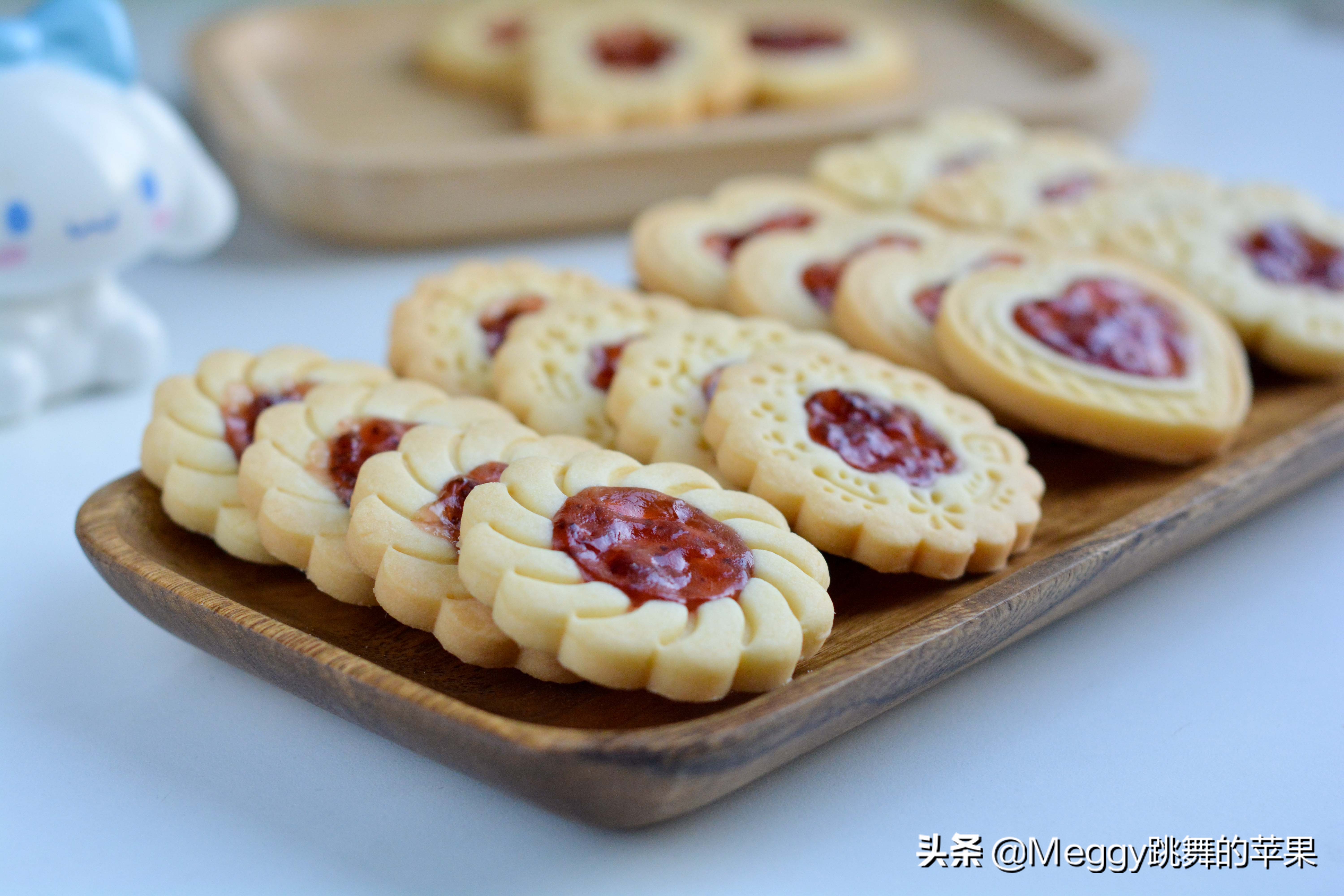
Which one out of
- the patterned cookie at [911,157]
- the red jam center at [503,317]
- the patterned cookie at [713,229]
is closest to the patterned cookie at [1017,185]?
the patterned cookie at [911,157]

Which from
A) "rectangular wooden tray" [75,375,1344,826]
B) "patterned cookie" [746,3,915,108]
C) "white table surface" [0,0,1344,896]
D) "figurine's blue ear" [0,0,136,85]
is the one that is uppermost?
"figurine's blue ear" [0,0,136,85]

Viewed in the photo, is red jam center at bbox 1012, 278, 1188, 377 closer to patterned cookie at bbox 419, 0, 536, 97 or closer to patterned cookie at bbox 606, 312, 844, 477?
patterned cookie at bbox 606, 312, 844, 477

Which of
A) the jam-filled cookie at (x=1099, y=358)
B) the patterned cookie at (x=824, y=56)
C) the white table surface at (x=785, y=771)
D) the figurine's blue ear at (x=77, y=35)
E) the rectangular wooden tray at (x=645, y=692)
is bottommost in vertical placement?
the white table surface at (x=785, y=771)

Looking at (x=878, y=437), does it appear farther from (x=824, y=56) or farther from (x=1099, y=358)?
(x=824, y=56)

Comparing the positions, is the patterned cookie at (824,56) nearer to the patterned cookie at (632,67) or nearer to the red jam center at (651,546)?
the patterned cookie at (632,67)

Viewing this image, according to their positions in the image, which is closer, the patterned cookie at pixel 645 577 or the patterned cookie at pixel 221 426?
the patterned cookie at pixel 645 577

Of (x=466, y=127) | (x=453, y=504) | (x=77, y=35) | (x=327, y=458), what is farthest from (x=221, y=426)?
(x=466, y=127)

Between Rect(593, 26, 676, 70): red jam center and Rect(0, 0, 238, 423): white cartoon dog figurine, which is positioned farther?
Rect(593, 26, 676, 70): red jam center

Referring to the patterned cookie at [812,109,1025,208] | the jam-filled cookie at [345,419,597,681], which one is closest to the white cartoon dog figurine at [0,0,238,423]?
the jam-filled cookie at [345,419,597,681]
